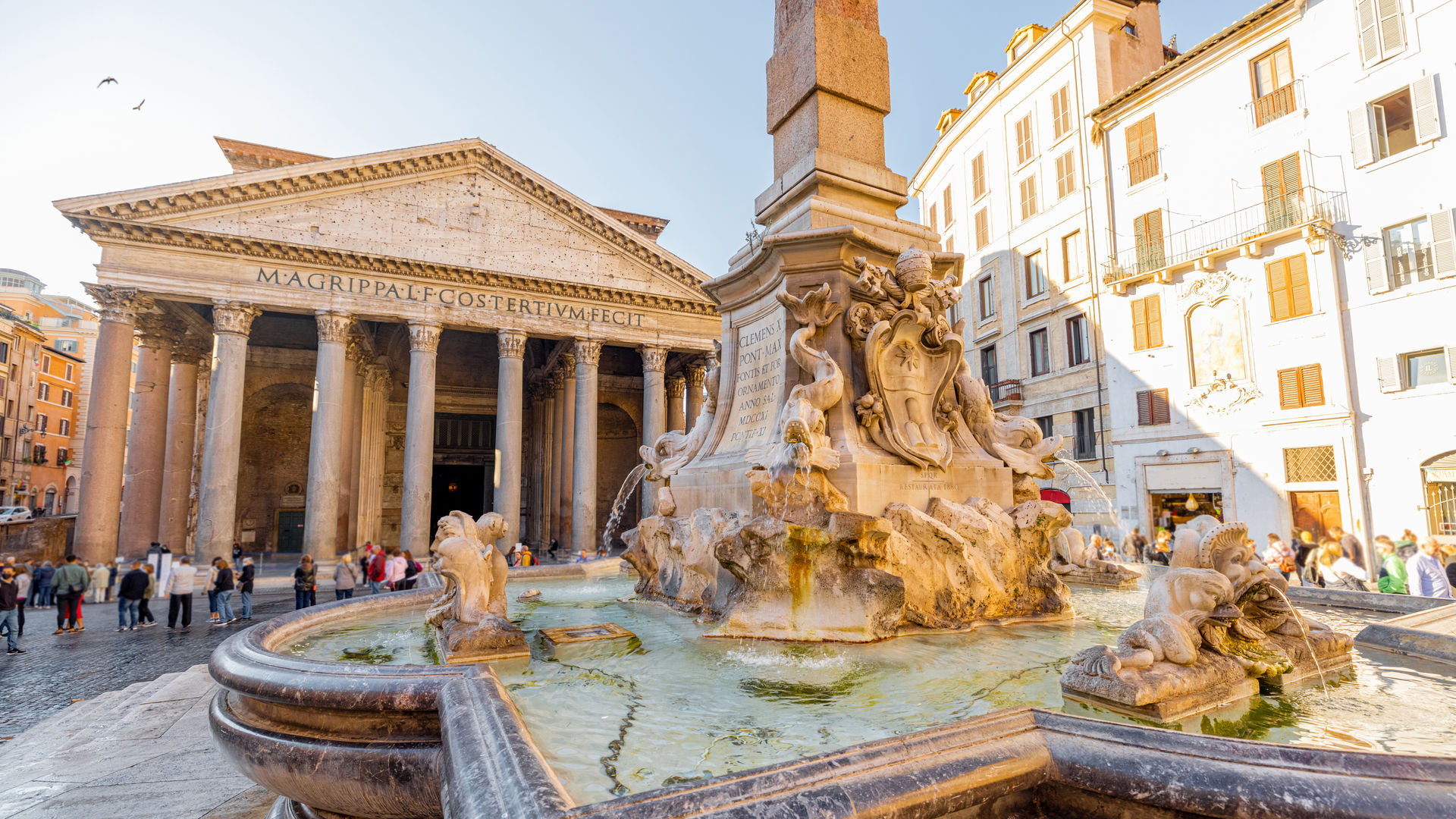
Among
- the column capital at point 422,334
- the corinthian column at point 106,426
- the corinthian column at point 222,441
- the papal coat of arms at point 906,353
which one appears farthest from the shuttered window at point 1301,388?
the corinthian column at point 106,426

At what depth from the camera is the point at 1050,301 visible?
849 inches

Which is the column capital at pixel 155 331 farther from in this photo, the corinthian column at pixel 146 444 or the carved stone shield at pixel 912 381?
the carved stone shield at pixel 912 381

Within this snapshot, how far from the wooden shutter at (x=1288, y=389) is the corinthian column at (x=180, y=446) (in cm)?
2879

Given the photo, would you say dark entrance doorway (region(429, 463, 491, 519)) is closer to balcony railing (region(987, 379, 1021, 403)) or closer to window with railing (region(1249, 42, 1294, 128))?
balcony railing (region(987, 379, 1021, 403))

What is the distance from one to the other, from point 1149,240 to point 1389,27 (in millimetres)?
6074

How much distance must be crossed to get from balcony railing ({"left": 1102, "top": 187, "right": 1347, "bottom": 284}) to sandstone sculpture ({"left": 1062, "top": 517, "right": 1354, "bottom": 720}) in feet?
54.0

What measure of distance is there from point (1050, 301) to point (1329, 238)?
7.20m

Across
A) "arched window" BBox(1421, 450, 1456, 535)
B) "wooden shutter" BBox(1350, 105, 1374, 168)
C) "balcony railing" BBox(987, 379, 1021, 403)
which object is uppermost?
"wooden shutter" BBox(1350, 105, 1374, 168)

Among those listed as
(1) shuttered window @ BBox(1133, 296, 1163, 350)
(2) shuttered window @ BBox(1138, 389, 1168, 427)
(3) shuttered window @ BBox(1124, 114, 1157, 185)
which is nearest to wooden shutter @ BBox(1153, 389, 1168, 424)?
(2) shuttered window @ BBox(1138, 389, 1168, 427)

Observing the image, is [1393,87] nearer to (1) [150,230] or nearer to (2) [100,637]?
(2) [100,637]

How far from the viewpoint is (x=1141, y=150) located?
19.5 metres

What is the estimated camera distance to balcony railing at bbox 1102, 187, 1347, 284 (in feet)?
50.2

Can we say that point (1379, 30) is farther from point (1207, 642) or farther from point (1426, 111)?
point (1207, 642)

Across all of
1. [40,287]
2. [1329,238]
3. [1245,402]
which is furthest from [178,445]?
[40,287]
